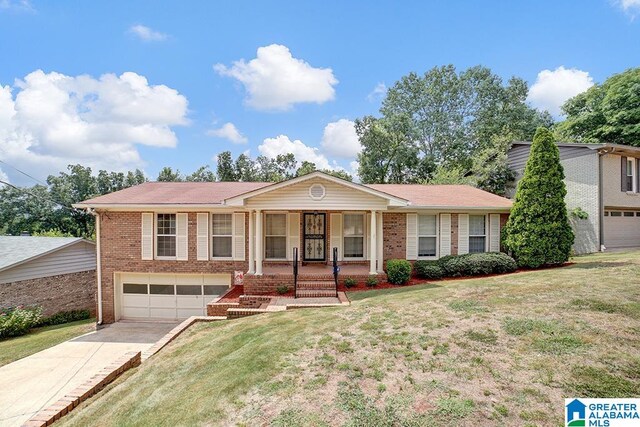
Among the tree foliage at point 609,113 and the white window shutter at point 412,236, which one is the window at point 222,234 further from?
the tree foliage at point 609,113

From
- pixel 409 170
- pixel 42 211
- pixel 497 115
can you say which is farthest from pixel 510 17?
pixel 42 211

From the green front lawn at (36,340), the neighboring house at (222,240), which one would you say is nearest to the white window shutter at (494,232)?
the neighboring house at (222,240)

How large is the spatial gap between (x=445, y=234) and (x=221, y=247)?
897 cm

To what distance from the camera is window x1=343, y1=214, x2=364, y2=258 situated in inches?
499

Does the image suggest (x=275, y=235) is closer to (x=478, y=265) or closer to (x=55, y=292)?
(x=478, y=265)

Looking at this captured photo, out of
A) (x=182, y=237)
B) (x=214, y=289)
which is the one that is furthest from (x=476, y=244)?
(x=182, y=237)

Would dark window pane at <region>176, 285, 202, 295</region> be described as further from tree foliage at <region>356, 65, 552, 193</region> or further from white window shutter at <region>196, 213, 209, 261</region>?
tree foliage at <region>356, 65, 552, 193</region>

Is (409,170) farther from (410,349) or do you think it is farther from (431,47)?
(410,349)

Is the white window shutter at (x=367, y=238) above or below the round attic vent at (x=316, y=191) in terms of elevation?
below

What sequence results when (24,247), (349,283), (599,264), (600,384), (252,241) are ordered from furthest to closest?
(24,247) → (252,241) → (599,264) → (349,283) → (600,384)

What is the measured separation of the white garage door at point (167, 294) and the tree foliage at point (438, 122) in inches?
892

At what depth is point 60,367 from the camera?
8.26m

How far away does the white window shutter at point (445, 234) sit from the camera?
41.4 ft

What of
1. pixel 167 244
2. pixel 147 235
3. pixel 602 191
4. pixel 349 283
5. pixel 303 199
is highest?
pixel 602 191
